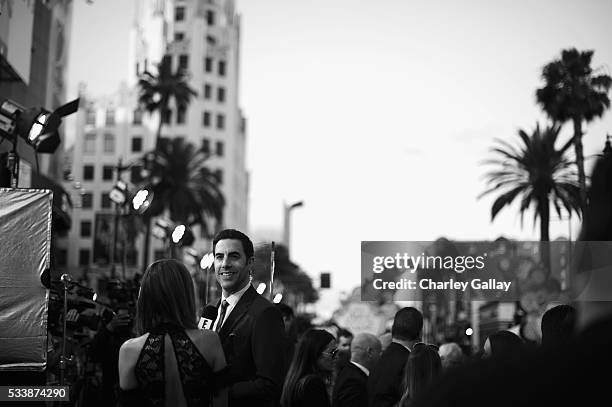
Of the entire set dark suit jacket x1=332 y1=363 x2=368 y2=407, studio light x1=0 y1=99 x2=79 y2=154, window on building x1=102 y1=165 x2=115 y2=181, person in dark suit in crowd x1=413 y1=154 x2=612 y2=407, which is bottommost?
dark suit jacket x1=332 y1=363 x2=368 y2=407

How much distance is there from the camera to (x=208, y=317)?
562cm

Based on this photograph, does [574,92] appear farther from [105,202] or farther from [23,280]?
[105,202]

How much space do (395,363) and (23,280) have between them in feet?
11.7

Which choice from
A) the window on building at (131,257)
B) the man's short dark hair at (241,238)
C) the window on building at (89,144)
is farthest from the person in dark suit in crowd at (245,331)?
the window on building at (89,144)

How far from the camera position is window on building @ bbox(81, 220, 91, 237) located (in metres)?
104

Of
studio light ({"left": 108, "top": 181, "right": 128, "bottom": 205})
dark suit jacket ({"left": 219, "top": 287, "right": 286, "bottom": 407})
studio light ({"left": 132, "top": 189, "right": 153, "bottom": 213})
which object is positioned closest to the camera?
dark suit jacket ({"left": 219, "top": 287, "right": 286, "bottom": 407})

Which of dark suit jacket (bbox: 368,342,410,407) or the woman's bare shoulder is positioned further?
dark suit jacket (bbox: 368,342,410,407)

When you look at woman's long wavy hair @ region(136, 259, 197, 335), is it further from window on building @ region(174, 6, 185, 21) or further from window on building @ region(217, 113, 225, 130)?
window on building @ region(174, 6, 185, 21)

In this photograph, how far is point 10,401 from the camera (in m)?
8.23

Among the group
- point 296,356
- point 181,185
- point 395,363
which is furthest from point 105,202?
point 296,356

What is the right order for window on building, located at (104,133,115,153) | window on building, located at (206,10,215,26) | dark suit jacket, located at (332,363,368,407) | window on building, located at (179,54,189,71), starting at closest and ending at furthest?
1. dark suit jacket, located at (332,363,368,407)
2. window on building, located at (104,133,115,153)
3. window on building, located at (179,54,189,71)
4. window on building, located at (206,10,215,26)

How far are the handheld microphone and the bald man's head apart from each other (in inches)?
163

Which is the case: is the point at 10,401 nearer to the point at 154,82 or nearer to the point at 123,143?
the point at 154,82

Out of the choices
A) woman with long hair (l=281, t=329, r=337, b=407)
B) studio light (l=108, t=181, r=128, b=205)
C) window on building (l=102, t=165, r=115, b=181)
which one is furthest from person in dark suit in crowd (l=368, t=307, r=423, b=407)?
window on building (l=102, t=165, r=115, b=181)
